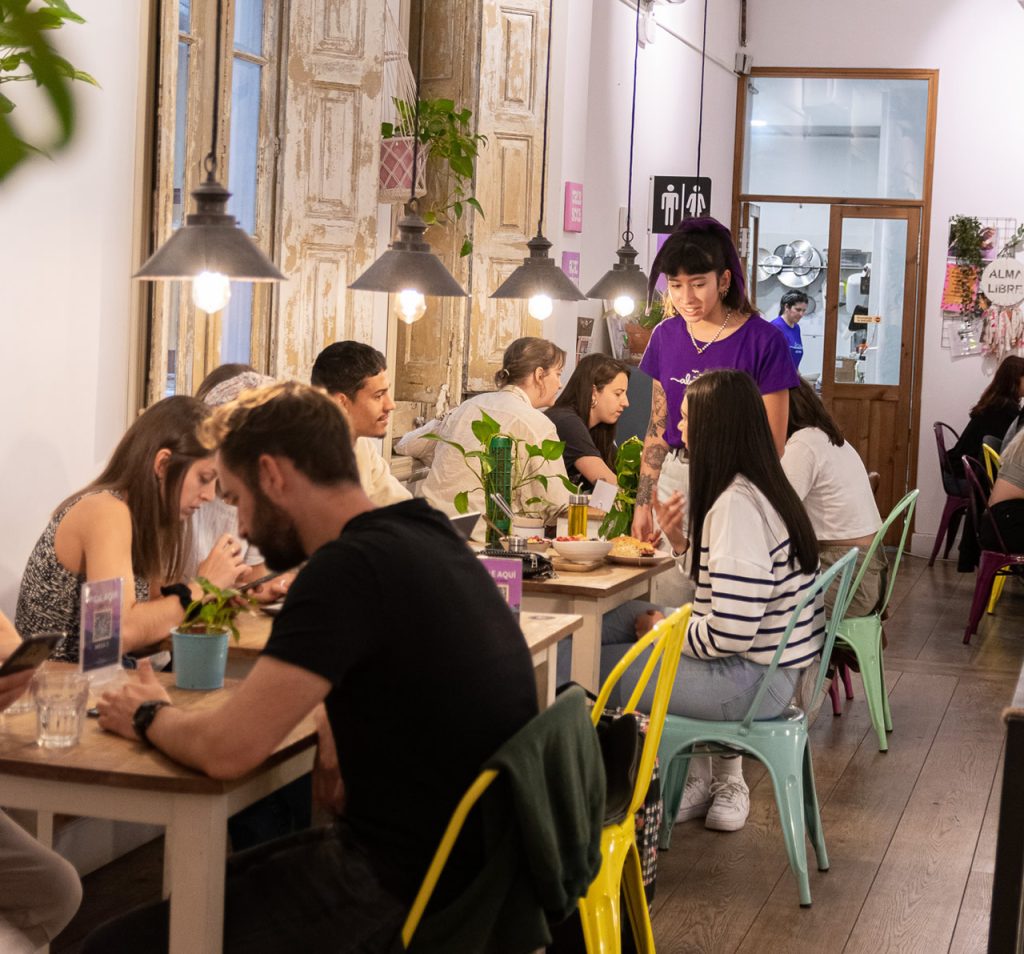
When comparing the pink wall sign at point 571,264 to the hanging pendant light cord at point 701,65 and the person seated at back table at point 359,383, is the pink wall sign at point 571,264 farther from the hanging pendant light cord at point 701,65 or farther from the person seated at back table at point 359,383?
the person seated at back table at point 359,383

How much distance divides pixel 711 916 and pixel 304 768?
5.34ft

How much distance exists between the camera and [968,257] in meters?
10.6

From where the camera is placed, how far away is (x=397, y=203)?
6.21 meters

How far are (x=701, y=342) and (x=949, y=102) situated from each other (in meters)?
7.06

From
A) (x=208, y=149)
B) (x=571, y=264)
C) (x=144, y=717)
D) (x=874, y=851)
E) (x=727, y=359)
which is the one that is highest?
(x=208, y=149)

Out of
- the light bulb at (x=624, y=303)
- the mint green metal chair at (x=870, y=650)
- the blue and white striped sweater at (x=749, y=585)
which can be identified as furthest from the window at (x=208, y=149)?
the mint green metal chair at (x=870, y=650)

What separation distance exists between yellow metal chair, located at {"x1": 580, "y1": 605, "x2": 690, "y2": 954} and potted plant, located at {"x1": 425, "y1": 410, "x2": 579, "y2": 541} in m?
1.54

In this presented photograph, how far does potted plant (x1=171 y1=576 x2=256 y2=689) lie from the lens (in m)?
2.46

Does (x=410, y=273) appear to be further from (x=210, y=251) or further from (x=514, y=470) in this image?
(x=210, y=251)

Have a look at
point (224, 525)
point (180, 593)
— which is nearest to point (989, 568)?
point (224, 525)

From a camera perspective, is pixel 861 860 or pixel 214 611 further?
pixel 861 860

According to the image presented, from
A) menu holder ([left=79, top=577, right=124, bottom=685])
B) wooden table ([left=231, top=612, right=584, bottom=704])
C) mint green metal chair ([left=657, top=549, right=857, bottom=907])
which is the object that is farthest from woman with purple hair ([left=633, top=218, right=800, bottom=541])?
menu holder ([left=79, top=577, right=124, bottom=685])

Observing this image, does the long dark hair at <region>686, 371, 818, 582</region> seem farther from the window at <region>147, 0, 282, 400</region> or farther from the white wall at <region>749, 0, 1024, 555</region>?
the white wall at <region>749, 0, 1024, 555</region>

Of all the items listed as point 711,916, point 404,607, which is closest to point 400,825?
point 404,607
